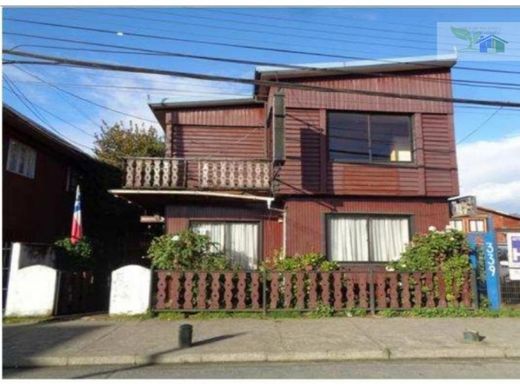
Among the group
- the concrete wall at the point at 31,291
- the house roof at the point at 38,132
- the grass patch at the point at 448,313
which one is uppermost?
the house roof at the point at 38,132

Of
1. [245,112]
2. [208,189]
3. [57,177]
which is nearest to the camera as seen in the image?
[208,189]

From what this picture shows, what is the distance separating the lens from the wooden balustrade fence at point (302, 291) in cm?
1105

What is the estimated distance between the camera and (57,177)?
719 inches

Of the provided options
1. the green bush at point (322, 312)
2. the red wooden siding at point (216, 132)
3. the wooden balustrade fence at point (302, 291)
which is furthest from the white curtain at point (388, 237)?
the red wooden siding at point (216, 132)

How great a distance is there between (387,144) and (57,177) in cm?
1174

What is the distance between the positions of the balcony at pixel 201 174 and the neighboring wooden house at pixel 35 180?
367 centimetres

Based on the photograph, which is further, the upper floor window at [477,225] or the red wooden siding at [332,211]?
the upper floor window at [477,225]

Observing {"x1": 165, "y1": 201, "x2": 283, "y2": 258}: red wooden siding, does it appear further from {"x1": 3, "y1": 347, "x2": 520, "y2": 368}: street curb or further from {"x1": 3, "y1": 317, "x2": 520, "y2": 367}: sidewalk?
{"x1": 3, "y1": 347, "x2": 520, "y2": 368}: street curb

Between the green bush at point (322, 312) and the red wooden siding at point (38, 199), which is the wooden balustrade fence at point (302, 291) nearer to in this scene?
the green bush at point (322, 312)

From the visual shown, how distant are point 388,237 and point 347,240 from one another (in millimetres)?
1201

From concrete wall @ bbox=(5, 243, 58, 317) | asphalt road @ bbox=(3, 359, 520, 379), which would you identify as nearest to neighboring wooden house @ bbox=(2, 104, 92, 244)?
concrete wall @ bbox=(5, 243, 58, 317)

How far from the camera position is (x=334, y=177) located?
14.1 m

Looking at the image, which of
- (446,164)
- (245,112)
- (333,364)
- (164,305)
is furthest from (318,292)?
(245,112)

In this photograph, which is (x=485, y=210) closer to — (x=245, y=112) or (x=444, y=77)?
(x=444, y=77)
